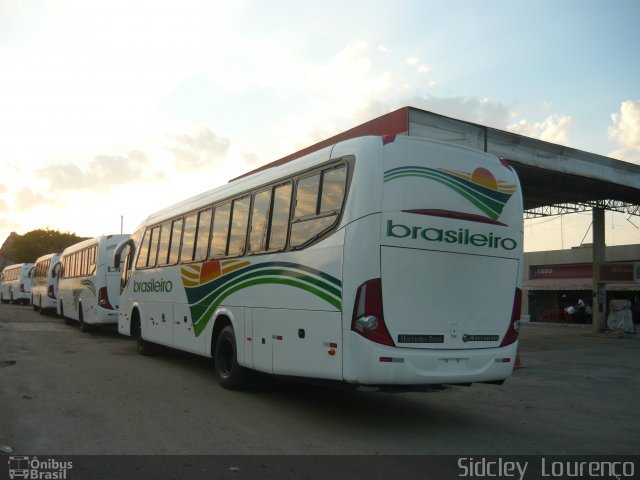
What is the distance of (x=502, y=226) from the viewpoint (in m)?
7.80

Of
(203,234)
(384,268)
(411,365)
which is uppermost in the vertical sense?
(203,234)

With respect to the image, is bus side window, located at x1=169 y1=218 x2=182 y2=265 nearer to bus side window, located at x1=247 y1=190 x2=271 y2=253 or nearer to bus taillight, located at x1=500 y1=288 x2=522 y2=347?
bus side window, located at x1=247 y1=190 x2=271 y2=253

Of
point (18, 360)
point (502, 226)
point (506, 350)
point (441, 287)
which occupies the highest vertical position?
point (502, 226)

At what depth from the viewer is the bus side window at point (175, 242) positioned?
12084 millimetres

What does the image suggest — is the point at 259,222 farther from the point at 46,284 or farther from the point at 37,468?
the point at 46,284

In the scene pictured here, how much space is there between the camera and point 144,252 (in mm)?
14141

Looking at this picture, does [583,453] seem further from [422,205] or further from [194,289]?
[194,289]

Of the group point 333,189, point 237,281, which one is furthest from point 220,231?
point 333,189

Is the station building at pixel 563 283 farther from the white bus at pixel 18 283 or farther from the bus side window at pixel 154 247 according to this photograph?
the white bus at pixel 18 283

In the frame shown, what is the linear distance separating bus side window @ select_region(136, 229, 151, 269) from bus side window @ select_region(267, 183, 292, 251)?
20.2 feet

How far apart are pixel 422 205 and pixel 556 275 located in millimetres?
35519

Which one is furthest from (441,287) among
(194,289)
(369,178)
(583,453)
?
(194,289)

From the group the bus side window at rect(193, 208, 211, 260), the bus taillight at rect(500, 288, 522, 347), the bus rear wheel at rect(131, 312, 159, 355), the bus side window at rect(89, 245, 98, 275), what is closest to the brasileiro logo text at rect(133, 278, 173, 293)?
the bus rear wheel at rect(131, 312, 159, 355)

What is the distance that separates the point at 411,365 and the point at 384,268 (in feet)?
3.62
